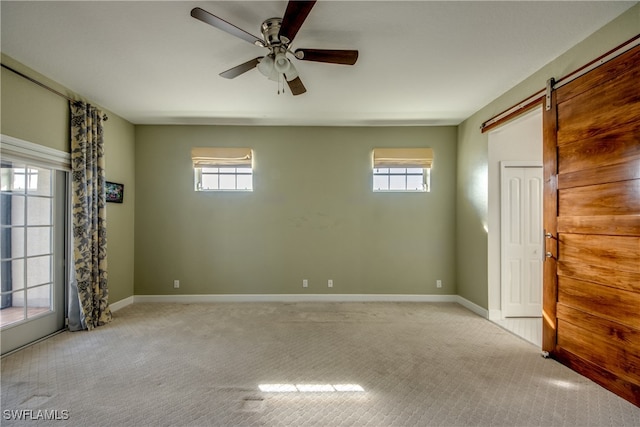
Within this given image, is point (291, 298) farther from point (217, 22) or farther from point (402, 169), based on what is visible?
point (217, 22)

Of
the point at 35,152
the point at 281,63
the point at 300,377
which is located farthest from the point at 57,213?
the point at 300,377

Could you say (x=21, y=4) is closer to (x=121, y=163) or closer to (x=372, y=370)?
(x=121, y=163)

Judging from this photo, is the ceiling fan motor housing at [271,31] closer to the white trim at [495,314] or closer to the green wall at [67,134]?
the green wall at [67,134]

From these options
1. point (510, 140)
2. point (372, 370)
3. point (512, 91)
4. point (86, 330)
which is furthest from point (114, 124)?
point (510, 140)

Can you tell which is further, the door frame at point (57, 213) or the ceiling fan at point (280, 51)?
the door frame at point (57, 213)

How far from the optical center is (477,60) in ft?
8.93

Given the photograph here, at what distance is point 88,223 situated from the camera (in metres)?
3.42

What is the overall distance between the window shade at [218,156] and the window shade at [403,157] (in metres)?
2.07

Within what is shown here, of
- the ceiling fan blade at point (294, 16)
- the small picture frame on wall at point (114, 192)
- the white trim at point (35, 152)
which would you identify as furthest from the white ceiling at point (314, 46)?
the small picture frame on wall at point (114, 192)

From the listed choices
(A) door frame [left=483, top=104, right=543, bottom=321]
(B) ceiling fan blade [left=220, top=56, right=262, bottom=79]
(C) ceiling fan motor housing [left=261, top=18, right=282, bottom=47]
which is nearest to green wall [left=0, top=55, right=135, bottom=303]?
(B) ceiling fan blade [left=220, top=56, right=262, bottom=79]

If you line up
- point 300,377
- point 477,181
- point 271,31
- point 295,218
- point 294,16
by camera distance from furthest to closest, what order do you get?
point 295,218 < point 477,181 < point 300,377 < point 271,31 < point 294,16

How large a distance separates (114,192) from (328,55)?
143 inches

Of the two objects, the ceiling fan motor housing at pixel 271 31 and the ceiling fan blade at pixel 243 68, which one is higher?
the ceiling fan motor housing at pixel 271 31

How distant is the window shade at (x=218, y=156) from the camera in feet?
14.7
